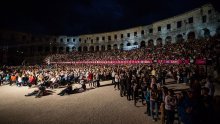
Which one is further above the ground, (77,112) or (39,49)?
(39,49)

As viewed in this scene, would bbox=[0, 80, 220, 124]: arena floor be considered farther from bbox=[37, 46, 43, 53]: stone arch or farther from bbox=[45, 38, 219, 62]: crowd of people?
bbox=[37, 46, 43, 53]: stone arch

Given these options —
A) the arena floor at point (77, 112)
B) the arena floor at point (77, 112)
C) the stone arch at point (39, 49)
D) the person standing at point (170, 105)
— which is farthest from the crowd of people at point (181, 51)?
the stone arch at point (39, 49)

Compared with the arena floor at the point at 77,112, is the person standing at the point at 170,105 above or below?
above

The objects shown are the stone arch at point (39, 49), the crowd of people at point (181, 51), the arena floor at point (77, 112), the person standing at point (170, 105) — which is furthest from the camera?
the stone arch at point (39, 49)

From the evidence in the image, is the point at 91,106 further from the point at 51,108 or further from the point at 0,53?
the point at 0,53

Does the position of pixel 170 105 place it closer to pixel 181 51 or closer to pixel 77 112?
pixel 77 112

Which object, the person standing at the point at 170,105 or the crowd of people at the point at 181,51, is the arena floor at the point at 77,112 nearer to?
the person standing at the point at 170,105

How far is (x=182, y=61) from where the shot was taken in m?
21.9

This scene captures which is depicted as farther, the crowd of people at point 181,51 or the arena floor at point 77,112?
the crowd of people at point 181,51

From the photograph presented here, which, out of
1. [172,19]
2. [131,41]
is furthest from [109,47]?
[172,19]

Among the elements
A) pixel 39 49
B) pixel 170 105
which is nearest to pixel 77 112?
pixel 170 105

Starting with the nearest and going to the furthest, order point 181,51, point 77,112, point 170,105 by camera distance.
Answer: point 170,105
point 77,112
point 181,51

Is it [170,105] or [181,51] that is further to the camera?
[181,51]

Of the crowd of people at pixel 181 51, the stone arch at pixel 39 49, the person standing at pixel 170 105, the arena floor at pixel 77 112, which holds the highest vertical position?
the stone arch at pixel 39 49
